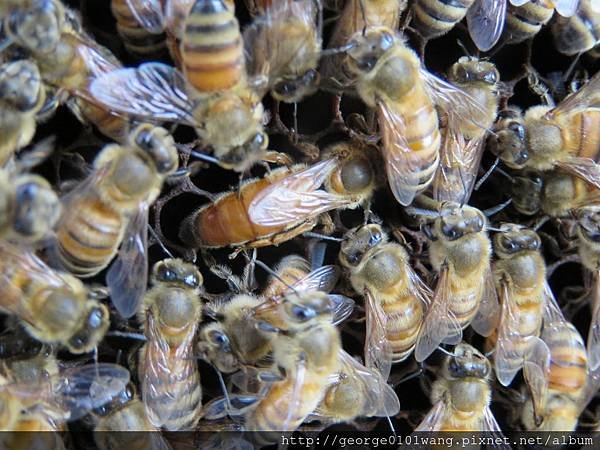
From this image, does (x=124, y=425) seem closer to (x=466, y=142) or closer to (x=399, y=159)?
(x=399, y=159)

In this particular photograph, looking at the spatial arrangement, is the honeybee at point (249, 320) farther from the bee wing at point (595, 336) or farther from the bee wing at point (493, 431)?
the bee wing at point (595, 336)

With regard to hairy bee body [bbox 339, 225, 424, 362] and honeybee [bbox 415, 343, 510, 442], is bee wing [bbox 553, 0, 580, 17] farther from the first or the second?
honeybee [bbox 415, 343, 510, 442]

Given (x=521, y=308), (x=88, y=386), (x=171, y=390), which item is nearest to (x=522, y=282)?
(x=521, y=308)

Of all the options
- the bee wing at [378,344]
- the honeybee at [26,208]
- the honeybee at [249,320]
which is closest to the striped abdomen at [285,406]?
the honeybee at [249,320]

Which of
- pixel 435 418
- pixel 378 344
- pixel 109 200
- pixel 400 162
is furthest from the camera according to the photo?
pixel 435 418

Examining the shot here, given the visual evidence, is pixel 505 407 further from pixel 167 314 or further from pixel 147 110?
pixel 147 110
